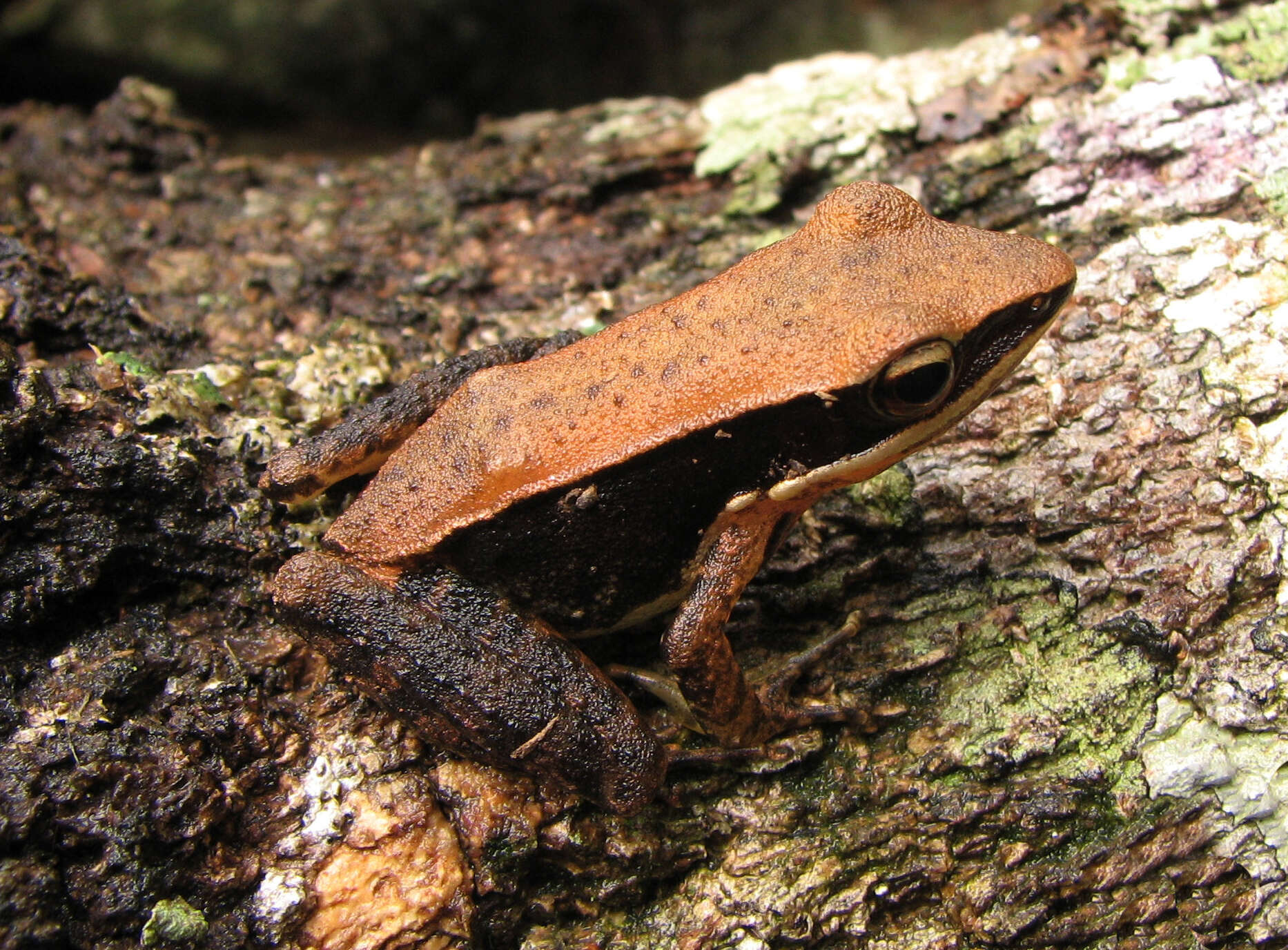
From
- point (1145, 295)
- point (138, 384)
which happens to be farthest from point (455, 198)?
point (1145, 295)

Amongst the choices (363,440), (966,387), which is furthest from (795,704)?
(363,440)

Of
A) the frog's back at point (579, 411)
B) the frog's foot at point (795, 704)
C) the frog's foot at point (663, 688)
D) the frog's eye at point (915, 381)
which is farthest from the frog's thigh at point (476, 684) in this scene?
the frog's eye at point (915, 381)

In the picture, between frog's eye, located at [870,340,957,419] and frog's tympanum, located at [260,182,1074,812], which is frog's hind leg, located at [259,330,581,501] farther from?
frog's eye, located at [870,340,957,419]

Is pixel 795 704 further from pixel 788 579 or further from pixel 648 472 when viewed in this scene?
pixel 648 472

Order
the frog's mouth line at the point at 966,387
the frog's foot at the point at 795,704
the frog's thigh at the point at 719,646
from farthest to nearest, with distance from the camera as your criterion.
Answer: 1. the frog's foot at the point at 795,704
2. the frog's thigh at the point at 719,646
3. the frog's mouth line at the point at 966,387

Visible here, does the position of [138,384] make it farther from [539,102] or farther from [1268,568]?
[539,102]

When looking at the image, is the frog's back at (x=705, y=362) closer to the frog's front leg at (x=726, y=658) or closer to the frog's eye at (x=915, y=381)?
the frog's eye at (x=915, y=381)

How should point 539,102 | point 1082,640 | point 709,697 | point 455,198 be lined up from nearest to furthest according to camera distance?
1. point 709,697
2. point 1082,640
3. point 455,198
4. point 539,102

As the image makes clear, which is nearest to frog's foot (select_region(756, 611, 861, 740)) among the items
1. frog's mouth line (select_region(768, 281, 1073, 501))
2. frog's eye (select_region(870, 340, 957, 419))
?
frog's mouth line (select_region(768, 281, 1073, 501))
